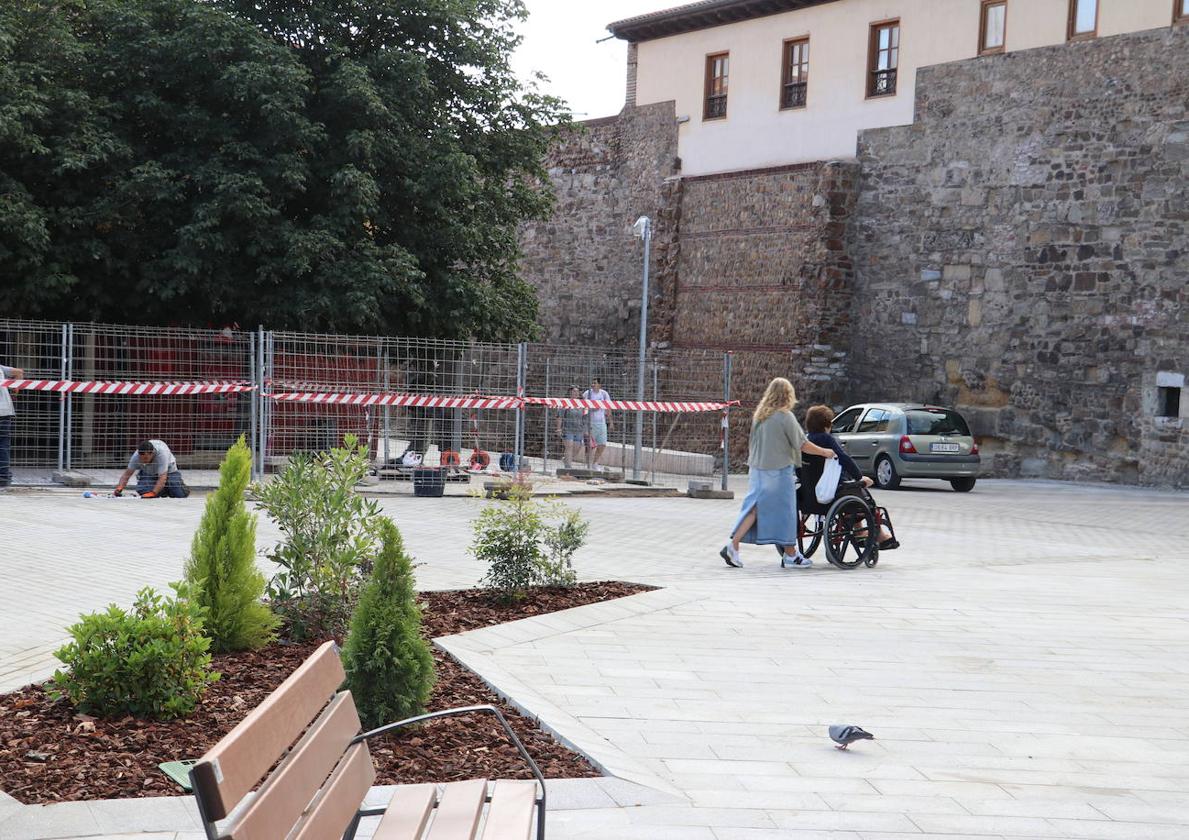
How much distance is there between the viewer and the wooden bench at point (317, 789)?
266cm

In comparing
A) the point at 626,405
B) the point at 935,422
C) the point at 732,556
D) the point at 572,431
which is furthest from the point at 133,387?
the point at 935,422

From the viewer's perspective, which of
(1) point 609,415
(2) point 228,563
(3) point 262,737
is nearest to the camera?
(3) point 262,737

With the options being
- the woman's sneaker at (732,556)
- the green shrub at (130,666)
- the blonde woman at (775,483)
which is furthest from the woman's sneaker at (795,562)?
the green shrub at (130,666)

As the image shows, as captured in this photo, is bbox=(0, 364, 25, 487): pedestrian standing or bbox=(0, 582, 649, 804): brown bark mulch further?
bbox=(0, 364, 25, 487): pedestrian standing

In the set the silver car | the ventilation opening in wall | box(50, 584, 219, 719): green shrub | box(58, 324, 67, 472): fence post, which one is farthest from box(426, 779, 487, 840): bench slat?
the ventilation opening in wall

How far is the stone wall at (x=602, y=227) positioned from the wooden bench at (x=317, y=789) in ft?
99.4

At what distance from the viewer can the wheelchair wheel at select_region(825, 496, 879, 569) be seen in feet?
38.5

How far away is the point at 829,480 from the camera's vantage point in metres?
11.8

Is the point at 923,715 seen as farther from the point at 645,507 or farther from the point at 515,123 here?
the point at 515,123

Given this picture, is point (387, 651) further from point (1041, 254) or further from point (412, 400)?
point (1041, 254)

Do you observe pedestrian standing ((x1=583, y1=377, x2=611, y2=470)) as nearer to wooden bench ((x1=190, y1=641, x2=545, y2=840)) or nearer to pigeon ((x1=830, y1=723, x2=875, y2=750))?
pigeon ((x1=830, y1=723, x2=875, y2=750))

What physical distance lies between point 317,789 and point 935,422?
2181 cm

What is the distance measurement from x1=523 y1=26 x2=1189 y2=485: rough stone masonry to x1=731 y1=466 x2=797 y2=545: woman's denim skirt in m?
15.4

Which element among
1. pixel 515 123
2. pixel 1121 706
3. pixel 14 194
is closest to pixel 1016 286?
pixel 515 123
